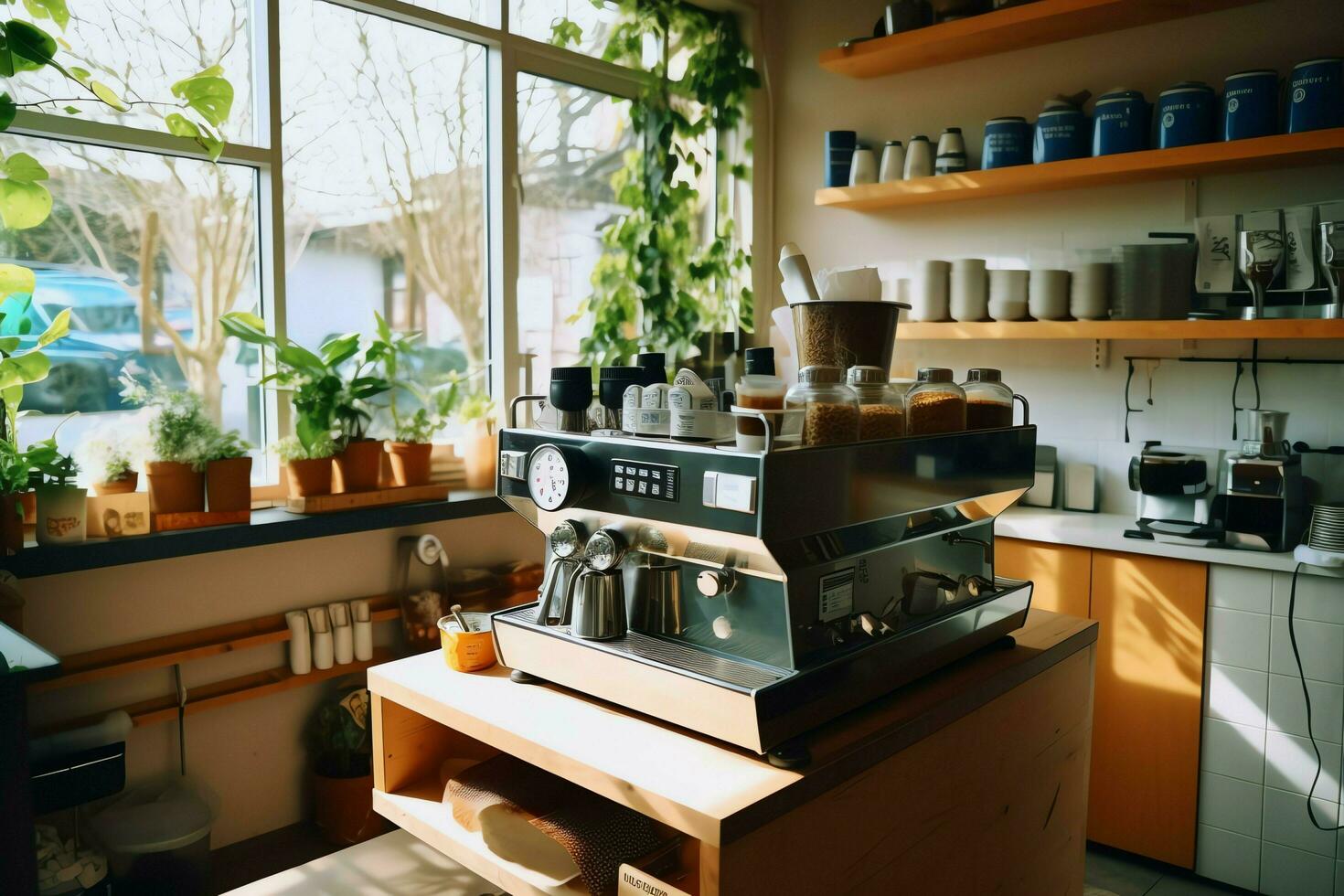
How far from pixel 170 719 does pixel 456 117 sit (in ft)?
6.08

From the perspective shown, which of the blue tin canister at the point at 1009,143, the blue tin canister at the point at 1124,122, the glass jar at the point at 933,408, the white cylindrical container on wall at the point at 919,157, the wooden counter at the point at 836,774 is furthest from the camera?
the white cylindrical container on wall at the point at 919,157

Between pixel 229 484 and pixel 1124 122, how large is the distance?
2.63 meters

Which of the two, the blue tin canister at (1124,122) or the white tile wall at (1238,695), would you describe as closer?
the white tile wall at (1238,695)

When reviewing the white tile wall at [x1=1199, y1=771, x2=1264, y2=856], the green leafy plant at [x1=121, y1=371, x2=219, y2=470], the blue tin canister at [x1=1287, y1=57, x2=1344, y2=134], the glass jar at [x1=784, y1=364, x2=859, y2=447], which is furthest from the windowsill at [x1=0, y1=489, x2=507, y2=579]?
the blue tin canister at [x1=1287, y1=57, x2=1344, y2=134]

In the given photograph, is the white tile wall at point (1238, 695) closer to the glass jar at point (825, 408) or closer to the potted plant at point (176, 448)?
the glass jar at point (825, 408)

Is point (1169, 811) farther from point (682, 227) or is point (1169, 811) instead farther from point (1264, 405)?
point (682, 227)

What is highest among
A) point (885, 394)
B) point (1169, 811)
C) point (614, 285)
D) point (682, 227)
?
point (682, 227)

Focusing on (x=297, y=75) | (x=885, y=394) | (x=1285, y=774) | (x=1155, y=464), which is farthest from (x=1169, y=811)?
(x=297, y=75)

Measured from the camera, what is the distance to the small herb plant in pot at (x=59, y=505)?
202cm

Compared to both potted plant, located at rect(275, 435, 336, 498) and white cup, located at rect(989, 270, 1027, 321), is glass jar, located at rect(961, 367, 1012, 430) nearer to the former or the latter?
white cup, located at rect(989, 270, 1027, 321)

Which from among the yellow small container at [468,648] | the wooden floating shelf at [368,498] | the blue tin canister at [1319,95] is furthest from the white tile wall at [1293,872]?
the wooden floating shelf at [368,498]

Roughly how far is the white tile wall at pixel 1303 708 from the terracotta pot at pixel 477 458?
2.17 m

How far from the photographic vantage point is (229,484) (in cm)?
229

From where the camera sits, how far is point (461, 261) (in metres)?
3.04
